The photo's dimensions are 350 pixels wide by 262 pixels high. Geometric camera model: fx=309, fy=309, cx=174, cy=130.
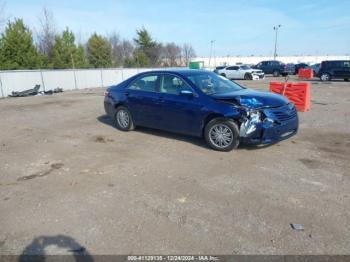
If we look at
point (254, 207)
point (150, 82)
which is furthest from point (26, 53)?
point (254, 207)

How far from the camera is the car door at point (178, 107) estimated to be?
630 centimetres

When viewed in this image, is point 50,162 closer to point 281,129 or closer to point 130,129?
point 130,129

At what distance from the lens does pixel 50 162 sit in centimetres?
575

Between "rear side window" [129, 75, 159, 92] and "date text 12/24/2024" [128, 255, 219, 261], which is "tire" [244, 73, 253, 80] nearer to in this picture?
"rear side window" [129, 75, 159, 92]

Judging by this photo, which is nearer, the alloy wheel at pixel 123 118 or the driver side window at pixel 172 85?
the driver side window at pixel 172 85

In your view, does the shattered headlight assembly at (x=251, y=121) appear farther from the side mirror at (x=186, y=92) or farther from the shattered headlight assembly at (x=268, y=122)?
the side mirror at (x=186, y=92)

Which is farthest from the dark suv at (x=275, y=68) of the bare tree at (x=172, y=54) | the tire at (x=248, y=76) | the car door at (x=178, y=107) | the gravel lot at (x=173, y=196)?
the car door at (x=178, y=107)

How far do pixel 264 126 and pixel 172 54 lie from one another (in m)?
61.0

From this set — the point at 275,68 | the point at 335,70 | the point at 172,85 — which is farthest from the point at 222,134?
the point at 275,68

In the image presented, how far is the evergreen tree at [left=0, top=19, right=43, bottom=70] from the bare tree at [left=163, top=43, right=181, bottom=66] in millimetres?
30607

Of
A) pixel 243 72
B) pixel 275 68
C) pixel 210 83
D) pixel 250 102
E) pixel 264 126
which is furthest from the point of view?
pixel 275 68

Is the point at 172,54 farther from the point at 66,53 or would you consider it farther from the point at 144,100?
the point at 144,100

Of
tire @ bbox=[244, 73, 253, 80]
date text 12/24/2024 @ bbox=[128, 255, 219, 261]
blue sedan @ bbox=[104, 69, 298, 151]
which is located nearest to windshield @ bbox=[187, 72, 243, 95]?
blue sedan @ bbox=[104, 69, 298, 151]

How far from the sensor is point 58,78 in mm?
23781
